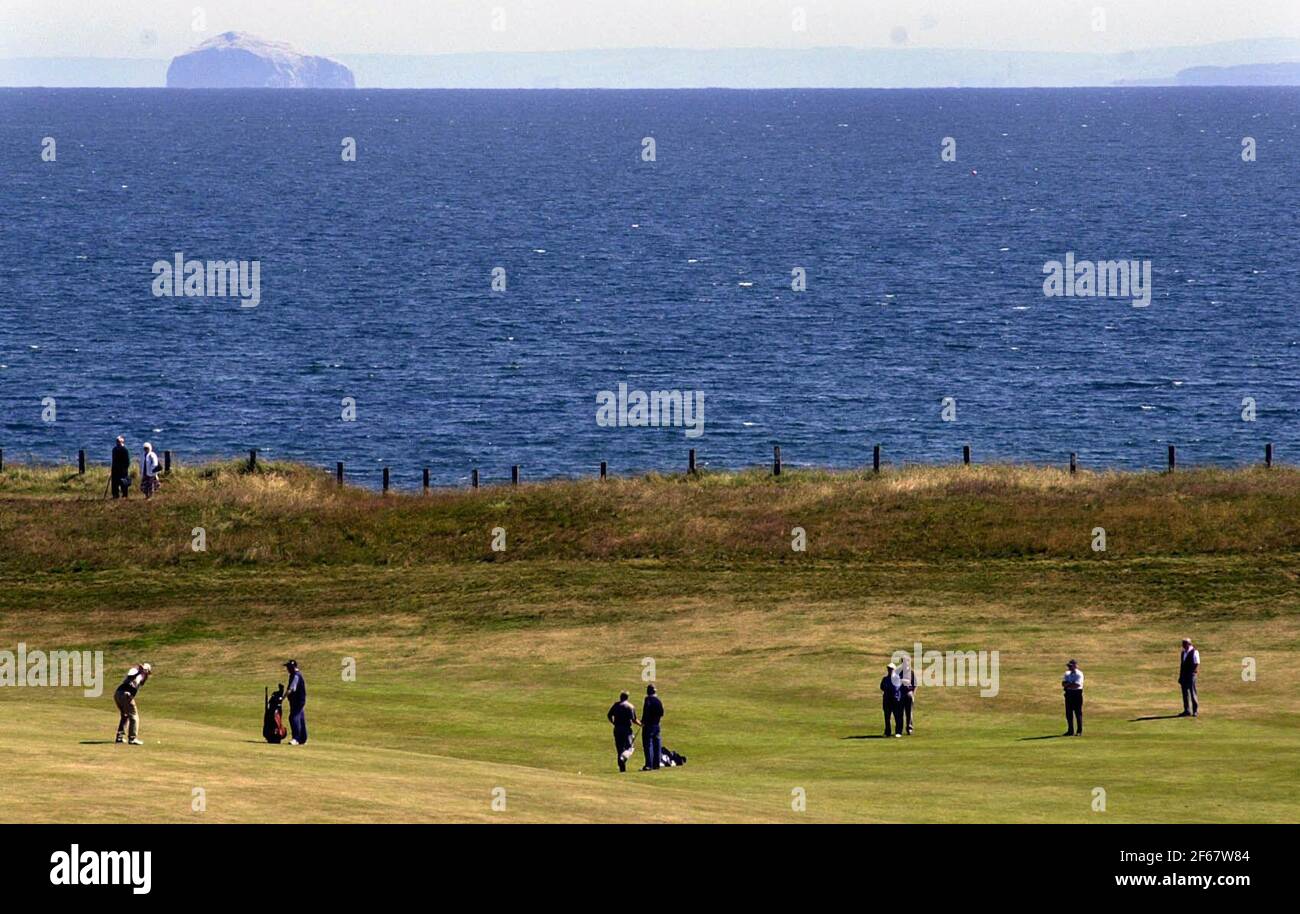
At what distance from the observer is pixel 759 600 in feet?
153

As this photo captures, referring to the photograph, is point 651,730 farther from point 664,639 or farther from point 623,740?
point 664,639

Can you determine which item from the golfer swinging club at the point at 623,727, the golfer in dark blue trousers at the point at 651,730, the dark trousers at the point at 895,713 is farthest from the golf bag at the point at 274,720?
the dark trousers at the point at 895,713

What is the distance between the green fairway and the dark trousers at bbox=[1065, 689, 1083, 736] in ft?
2.24

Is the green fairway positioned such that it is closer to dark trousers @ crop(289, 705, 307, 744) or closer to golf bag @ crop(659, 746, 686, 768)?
dark trousers @ crop(289, 705, 307, 744)

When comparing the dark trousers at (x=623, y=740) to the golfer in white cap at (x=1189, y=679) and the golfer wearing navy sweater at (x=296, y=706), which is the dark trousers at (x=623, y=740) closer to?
the golfer wearing navy sweater at (x=296, y=706)

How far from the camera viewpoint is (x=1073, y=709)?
113ft

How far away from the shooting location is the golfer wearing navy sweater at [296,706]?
108ft

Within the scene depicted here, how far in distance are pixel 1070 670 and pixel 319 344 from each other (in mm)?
82001

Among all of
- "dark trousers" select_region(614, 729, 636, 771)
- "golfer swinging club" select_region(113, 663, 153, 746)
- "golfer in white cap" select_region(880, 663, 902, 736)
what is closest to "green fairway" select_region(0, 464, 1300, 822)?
"golfer swinging club" select_region(113, 663, 153, 746)

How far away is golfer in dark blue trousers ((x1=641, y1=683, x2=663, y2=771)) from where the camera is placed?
31.6 m

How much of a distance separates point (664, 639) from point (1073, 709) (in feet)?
A: 39.5

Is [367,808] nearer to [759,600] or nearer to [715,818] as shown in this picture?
[715,818]

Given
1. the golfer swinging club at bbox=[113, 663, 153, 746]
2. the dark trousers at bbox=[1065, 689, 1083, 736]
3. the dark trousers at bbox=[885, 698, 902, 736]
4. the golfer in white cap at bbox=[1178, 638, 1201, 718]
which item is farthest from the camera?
the golfer in white cap at bbox=[1178, 638, 1201, 718]
